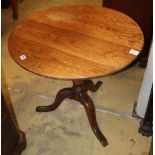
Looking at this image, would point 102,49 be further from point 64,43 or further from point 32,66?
point 32,66

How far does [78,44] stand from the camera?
1.34m

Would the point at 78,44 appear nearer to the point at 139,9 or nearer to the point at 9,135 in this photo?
the point at 9,135

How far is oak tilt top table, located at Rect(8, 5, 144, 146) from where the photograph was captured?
1.20 m

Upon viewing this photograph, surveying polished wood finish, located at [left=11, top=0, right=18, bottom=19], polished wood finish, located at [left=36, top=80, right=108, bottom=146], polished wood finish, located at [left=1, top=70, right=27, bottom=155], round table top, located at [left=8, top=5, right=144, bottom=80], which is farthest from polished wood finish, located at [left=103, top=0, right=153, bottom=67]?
polished wood finish, located at [left=11, top=0, right=18, bottom=19]

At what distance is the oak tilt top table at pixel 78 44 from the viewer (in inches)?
47.1

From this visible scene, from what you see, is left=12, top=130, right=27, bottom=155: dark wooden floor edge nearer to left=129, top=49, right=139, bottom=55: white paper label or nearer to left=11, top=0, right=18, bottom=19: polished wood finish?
left=129, top=49, right=139, bottom=55: white paper label

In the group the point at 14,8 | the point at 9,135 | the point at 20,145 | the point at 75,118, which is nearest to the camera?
the point at 9,135

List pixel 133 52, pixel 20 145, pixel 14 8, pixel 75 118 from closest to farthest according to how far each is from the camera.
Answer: pixel 133 52 → pixel 20 145 → pixel 75 118 → pixel 14 8

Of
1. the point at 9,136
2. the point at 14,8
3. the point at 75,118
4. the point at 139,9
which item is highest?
the point at 139,9

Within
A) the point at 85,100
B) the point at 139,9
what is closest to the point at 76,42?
the point at 85,100

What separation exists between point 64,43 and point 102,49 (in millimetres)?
214

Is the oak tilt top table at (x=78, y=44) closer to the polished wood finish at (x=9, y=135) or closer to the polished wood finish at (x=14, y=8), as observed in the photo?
the polished wood finish at (x=9, y=135)

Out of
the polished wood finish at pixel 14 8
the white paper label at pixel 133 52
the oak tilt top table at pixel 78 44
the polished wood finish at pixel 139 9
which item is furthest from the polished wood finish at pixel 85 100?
the polished wood finish at pixel 14 8

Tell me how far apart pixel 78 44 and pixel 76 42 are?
0.02 metres
